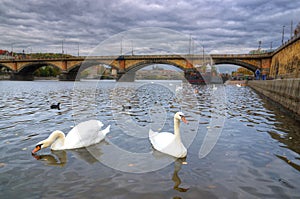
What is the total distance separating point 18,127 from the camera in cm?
770

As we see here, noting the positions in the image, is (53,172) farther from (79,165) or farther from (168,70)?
(168,70)

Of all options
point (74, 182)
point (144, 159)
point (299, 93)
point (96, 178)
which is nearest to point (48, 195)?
point (74, 182)

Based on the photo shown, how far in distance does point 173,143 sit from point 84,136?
7.61ft

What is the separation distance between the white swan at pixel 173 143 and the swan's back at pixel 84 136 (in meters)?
1.58

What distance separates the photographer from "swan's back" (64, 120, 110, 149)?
5.68 meters

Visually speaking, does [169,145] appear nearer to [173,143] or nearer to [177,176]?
[173,143]

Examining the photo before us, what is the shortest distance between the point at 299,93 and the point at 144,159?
310 inches

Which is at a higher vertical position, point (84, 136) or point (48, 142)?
point (84, 136)

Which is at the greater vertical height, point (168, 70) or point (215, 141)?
point (168, 70)

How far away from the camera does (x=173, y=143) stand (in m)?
5.26

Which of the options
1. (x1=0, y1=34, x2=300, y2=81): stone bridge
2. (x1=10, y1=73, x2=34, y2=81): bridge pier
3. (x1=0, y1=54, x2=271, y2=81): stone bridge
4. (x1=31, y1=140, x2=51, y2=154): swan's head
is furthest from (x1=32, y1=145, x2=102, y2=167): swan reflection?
(x1=10, y1=73, x2=34, y2=81): bridge pier

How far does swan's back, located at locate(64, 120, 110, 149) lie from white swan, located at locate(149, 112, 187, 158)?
1.58 metres

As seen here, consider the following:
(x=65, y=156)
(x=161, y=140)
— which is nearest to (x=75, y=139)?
(x=65, y=156)

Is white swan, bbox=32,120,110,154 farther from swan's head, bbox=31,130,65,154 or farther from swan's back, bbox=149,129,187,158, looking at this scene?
swan's back, bbox=149,129,187,158
